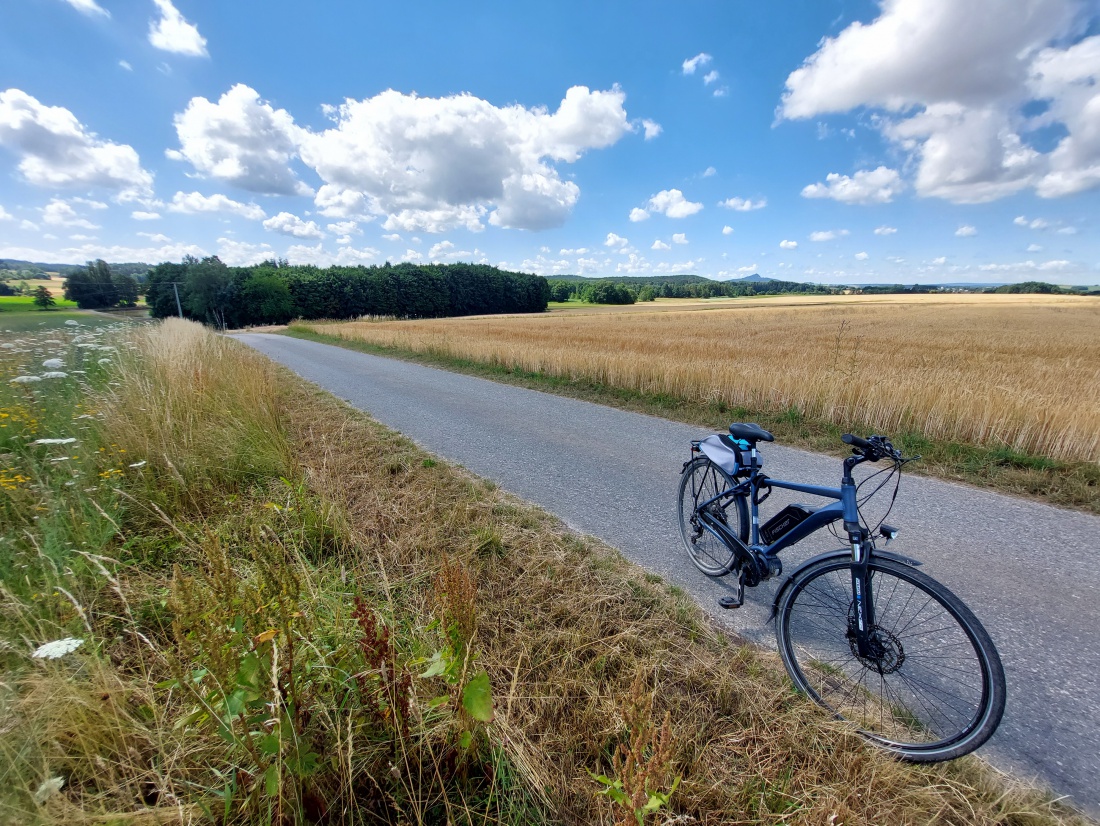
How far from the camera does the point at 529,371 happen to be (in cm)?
1273

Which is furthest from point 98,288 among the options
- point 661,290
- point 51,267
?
point 661,290

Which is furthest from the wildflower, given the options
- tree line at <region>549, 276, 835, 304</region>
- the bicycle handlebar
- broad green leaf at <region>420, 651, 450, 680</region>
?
tree line at <region>549, 276, 835, 304</region>

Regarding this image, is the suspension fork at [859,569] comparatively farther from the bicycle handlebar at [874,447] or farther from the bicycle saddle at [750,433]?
the bicycle saddle at [750,433]

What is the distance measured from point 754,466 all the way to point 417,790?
2591 mm

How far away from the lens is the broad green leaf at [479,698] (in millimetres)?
1508

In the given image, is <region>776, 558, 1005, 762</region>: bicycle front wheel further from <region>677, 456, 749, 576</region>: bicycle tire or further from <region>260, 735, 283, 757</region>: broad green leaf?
<region>260, 735, 283, 757</region>: broad green leaf

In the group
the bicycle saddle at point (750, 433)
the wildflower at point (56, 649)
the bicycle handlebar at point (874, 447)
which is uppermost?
the bicycle handlebar at point (874, 447)

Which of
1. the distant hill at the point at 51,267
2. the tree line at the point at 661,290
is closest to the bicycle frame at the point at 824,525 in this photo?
the distant hill at the point at 51,267

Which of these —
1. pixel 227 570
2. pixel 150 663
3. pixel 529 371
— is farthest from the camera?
pixel 529 371

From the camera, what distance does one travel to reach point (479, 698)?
5.03 ft

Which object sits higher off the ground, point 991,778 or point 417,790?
point 417,790

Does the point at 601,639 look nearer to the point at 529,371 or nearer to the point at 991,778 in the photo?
the point at 991,778

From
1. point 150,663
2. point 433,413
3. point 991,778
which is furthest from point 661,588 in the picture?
point 433,413

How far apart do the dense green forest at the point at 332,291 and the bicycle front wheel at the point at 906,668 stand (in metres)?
57.8
